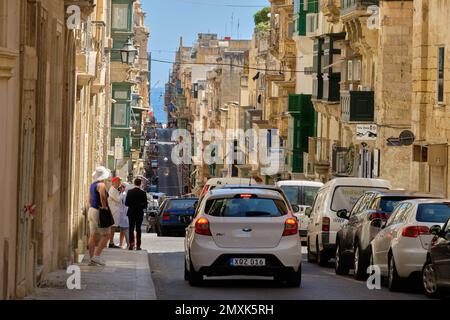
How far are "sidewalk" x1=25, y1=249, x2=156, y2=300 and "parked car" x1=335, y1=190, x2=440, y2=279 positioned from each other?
3.44 meters

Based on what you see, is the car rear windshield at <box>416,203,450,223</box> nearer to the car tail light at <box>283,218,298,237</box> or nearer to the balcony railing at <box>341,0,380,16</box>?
the car tail light at <box>283,218,298,237</box>

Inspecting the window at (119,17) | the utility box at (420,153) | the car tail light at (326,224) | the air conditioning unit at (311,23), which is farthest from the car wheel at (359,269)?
the window at (119,17)

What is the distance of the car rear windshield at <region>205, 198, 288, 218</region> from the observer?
21453mm

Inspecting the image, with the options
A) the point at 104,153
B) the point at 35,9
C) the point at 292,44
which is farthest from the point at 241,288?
the point at 292,44

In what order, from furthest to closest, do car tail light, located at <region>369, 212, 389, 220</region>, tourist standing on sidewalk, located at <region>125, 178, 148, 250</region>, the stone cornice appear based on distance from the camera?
tourist standing on sidewalk, located at <region>125, 178, 148, 250</region> < car tail light, located at <region>369, 212, 389, 220</region> < the stone cornice

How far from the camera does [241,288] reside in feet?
70.2

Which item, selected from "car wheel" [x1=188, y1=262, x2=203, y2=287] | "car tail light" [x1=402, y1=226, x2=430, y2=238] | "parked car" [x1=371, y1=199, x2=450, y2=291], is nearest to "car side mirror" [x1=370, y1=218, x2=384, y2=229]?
"parked car" [x1=371, y1=199, x2=450, y2=291]

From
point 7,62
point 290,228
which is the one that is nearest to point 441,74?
point 290,228

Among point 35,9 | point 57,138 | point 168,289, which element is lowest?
point 168,289

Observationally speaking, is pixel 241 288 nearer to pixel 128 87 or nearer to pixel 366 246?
pixel 366 246

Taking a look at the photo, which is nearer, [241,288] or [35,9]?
[35,9]

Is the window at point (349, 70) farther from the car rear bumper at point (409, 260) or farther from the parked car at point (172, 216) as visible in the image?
the car rear bumper at point (409, 260)

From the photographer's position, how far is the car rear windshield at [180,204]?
1718 inches

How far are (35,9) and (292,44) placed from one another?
6431 cm
